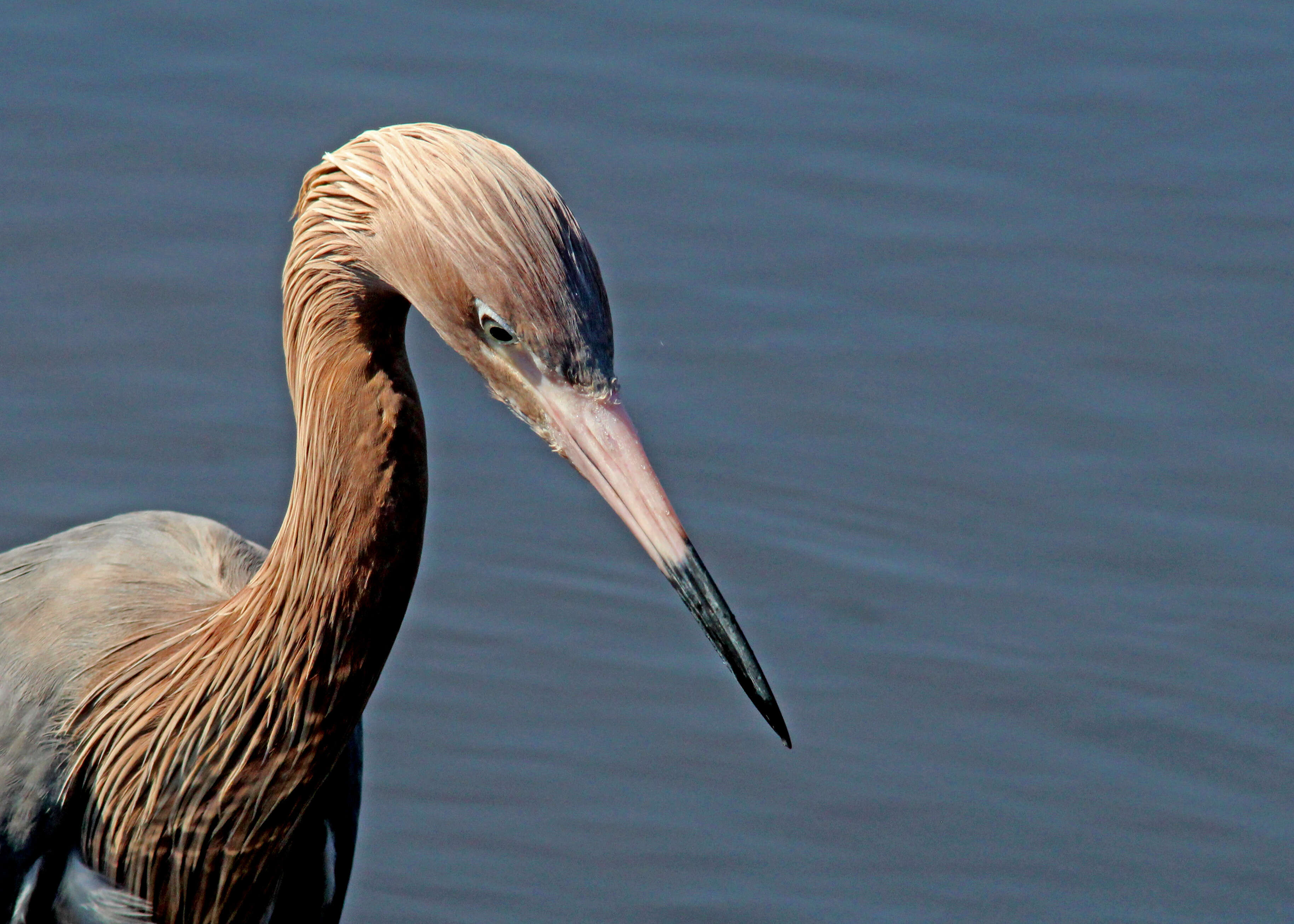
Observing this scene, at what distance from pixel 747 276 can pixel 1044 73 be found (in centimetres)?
169

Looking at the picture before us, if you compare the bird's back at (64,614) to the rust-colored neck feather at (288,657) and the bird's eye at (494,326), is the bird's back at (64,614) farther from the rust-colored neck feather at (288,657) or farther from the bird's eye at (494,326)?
the bird's eye at (494,326)

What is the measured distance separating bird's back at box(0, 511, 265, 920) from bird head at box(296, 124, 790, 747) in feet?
3.61

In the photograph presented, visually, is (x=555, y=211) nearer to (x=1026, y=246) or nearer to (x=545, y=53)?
(x=1026, y=246)

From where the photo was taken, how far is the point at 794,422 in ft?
20.9

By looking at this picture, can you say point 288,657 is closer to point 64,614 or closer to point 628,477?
point 64,614

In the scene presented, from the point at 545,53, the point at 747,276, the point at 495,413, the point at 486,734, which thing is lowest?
the point at 486,734

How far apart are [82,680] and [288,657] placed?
0.48 m

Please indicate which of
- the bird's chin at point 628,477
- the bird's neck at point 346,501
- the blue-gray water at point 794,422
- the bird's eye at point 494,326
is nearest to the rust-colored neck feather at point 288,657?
the bird's neck at point 346,501

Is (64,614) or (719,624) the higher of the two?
(719,624)

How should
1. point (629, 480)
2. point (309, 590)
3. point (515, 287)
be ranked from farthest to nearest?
point (309, 590)
point (629, 480)
point (515, 287)

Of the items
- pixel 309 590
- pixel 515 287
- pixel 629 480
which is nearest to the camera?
pixel 515 287

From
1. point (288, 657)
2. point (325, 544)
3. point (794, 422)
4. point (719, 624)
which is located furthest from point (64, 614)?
point (794, 422)

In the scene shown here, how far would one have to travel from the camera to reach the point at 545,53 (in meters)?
7.54

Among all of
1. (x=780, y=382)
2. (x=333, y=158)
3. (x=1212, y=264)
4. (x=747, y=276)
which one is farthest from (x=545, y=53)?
(x=333, y=158)
